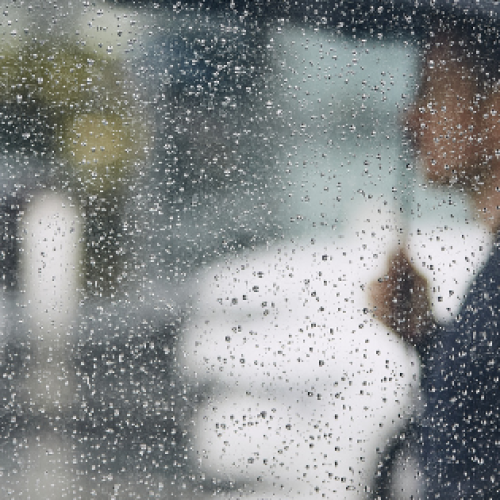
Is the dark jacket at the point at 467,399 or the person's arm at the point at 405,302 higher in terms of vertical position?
the person's arm at the point at 405,302

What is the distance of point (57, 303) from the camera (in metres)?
0.61

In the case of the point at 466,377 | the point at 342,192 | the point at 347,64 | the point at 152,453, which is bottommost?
the point at 152,453

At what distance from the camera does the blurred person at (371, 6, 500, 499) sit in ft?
2.20

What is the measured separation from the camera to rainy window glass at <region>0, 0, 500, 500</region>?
2.00 ft

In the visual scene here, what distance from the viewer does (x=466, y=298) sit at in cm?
69

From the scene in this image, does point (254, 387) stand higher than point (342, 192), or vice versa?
point (342, 192)

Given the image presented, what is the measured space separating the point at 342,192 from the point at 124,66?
0.29 m

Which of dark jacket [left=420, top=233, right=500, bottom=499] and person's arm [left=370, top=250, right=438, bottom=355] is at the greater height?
person's arm [left=370, top=250, right=438, bottom=355]

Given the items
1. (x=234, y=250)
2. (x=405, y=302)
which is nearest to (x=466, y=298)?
(x=405, y=302)

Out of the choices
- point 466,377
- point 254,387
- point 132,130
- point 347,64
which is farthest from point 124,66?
point 466,377

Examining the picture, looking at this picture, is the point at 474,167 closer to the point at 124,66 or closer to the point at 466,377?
the point at 466,377

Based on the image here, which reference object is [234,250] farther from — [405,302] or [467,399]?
[467,399]

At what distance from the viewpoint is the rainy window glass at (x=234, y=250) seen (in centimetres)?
61

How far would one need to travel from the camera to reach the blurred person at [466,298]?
26.4 inches
